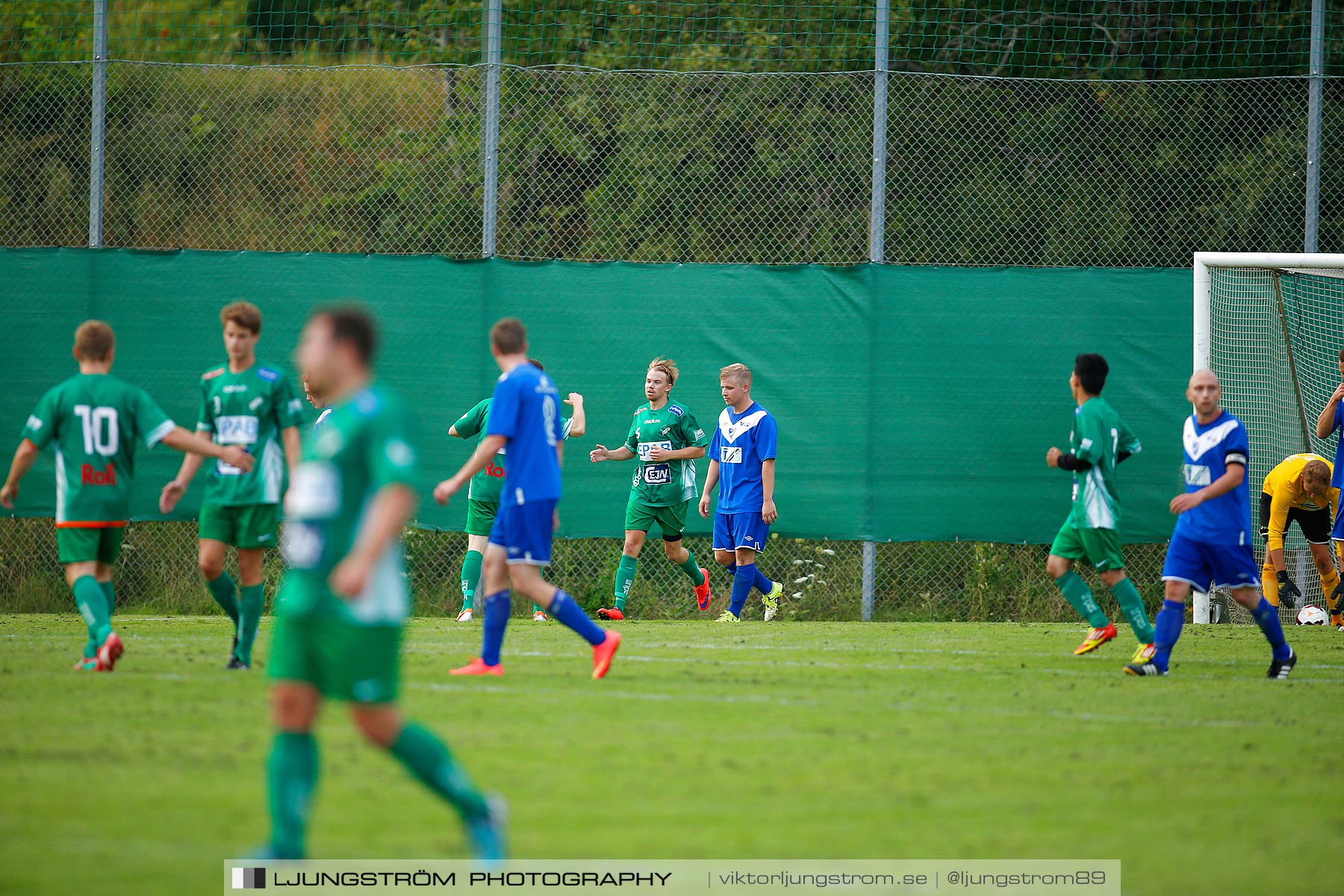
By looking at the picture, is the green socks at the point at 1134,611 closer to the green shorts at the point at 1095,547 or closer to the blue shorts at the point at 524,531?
the green shorts at the point at 1095,547

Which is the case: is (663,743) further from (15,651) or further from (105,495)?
(15,651)

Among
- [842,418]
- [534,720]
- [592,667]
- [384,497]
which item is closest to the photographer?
[384,497]

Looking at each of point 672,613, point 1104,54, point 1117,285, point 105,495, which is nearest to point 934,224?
point 1117,285

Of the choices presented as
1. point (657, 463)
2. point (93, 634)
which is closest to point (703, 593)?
point (657, 463)

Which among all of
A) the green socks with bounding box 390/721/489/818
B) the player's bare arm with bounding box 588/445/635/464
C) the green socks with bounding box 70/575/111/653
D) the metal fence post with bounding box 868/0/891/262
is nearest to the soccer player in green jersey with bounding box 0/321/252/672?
the green socks with bounding box 70/575/111/653

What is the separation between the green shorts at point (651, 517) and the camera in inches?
478

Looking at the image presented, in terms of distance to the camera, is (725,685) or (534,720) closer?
(534,720)

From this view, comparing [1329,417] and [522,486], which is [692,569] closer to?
[522,486]

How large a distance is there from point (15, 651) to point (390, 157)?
682 cm

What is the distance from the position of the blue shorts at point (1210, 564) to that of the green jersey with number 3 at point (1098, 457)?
0.53m

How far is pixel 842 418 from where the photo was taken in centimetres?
1255

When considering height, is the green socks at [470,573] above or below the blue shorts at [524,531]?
below

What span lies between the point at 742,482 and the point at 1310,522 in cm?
494

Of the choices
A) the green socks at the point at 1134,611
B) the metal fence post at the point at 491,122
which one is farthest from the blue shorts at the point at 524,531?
the metal fence post at the point at 491,122
